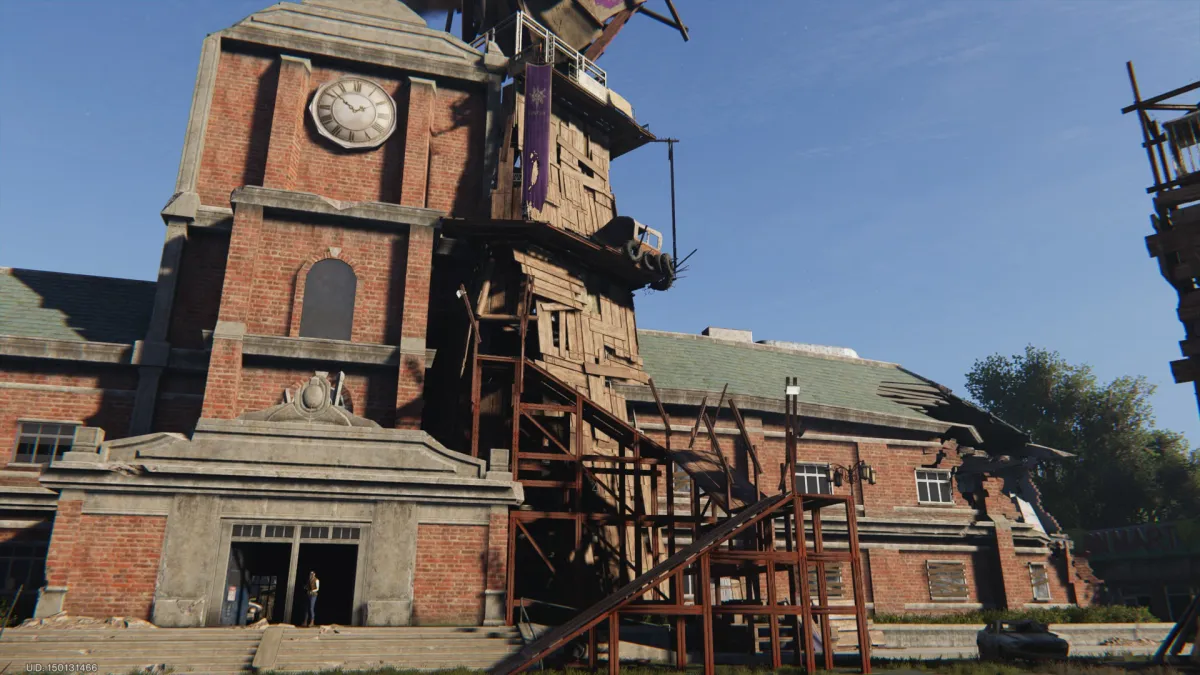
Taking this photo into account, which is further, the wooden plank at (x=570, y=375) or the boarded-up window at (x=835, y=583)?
the boarded-up window at (x=835, y=583)

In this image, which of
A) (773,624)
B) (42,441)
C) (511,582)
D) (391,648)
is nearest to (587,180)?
(511,582)

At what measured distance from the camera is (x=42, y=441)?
20.8 meters

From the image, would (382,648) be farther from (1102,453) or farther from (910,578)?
(1102,453)

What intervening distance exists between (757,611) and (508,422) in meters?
9.51

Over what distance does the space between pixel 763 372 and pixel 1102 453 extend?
1207 inches

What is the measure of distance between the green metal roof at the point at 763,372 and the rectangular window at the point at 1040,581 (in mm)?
6399

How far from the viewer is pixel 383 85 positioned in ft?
84.2

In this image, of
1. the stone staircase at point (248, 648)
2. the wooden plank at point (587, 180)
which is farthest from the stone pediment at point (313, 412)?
the wooden plank at point (587, 180)

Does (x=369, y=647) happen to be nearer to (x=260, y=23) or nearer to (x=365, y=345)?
(x=365, y=345)

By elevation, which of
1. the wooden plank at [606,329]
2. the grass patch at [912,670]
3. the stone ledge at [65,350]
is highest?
the wooden plank at [606,329]

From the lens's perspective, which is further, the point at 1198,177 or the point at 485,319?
the point at 485,319

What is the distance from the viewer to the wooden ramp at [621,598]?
13.2m

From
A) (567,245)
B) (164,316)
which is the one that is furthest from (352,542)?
(567,245)

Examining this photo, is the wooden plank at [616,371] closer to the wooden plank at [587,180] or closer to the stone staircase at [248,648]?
the wooden plank at [587,180]
